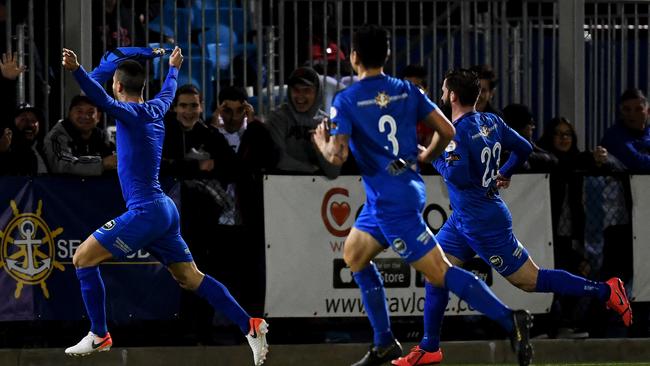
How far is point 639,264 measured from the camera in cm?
1248

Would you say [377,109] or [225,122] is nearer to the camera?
[377,109]

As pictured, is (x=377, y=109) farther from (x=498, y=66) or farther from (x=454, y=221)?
(x=498, y=66)

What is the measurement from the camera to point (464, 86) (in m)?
10.2

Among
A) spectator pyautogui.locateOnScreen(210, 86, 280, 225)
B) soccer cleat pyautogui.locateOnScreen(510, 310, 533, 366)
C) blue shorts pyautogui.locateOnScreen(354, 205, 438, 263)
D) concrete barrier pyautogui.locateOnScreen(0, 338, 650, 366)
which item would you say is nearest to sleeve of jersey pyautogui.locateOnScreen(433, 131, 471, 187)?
blue shorts pyautogui.locateOnScreen(354, 205, 438, 263)

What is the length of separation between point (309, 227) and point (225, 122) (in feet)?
5.11

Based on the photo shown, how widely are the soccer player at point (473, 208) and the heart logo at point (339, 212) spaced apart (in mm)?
1612

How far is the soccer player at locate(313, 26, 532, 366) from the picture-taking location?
9.09 m

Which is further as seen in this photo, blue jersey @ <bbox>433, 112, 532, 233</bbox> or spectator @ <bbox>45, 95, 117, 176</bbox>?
spectator @ <bbox>45, 95, 117, 176</bbox>

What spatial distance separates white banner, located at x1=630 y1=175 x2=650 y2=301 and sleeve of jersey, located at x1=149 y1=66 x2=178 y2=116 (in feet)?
13.6

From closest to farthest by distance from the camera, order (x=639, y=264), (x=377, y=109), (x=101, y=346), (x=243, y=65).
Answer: (x=377, y=109) < (x=101, y=346) < (x=639, y=264) < (x=243, y=65)

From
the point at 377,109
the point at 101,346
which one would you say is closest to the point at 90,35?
the point at 101,346

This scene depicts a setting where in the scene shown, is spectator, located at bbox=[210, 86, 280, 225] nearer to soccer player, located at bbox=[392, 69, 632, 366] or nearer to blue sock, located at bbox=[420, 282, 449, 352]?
soccer player, located at bbox=[392, 69, 632, 366]

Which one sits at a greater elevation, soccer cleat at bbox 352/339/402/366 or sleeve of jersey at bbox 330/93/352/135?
sleeve of jersey at bbox 330/93/352/135

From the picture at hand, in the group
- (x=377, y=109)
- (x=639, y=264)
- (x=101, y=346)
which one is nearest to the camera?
(x=377, y=109)
